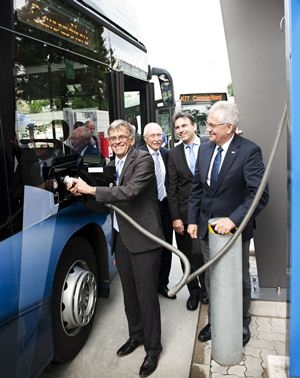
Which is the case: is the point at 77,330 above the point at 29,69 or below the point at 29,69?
below

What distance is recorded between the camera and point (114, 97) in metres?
4.15

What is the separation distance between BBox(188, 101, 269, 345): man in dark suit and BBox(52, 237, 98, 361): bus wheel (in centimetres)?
93

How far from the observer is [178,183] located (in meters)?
3.67

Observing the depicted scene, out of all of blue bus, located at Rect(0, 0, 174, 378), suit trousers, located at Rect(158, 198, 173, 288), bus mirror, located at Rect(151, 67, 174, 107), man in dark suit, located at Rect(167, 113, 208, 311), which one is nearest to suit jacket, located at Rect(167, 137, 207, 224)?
man in dark suit, located at Rect(167, 113, 208, 311)

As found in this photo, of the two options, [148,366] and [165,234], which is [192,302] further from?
[148,366]

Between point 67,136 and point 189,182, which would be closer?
point 67,136

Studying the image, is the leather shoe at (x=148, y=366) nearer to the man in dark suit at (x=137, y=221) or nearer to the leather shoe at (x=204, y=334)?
the man in dark suit at (x=137, y=221)

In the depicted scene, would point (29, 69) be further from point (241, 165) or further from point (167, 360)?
point (167, 360)

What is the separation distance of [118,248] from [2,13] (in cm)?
173

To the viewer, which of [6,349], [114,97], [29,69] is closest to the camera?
[6,349]

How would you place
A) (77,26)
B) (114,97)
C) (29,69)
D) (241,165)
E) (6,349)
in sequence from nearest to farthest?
1. (6,349)
2. (29,69)
3. (241,165)
4. (77,26)
5. (114,97)

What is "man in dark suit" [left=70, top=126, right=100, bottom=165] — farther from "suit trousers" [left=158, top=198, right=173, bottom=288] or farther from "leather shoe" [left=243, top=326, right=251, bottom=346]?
"leather shoe" [left=243, top=326, right=251, bottom=346]

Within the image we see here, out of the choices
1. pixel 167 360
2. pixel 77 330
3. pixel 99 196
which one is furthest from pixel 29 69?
pixel 167 360

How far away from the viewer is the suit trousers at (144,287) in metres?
2.82
